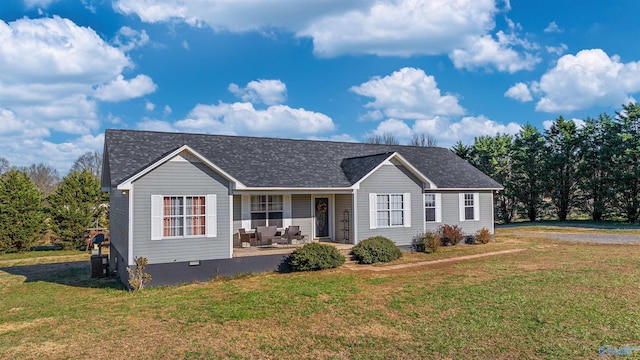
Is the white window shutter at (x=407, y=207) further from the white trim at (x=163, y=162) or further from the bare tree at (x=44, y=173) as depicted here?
the bare tree at (x=44, y=173)

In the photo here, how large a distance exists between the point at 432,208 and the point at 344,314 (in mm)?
12690

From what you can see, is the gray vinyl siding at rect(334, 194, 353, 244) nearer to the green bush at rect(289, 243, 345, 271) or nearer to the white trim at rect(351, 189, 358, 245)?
the white trim at rect(351, 189, 358, 245)

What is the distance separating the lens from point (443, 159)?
80.1 feet

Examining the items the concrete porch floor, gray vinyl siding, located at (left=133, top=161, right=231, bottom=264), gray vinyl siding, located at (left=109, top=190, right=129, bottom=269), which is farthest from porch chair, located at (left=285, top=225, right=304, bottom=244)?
gray vinyl siding, located at (left=109, top=190, right=129, bottom=269)

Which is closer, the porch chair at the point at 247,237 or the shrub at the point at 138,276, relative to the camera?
the shrub at the point at 138,276

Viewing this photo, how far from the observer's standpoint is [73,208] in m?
24.3

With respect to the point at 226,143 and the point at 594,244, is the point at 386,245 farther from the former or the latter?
the point at 594,244

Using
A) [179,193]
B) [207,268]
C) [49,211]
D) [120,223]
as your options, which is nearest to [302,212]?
[207,268]

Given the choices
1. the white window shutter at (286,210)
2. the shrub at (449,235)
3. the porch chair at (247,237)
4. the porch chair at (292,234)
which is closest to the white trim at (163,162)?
the porch chair at (247,237)

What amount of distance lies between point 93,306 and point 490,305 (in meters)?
10.1

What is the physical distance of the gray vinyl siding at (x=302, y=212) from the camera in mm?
18625

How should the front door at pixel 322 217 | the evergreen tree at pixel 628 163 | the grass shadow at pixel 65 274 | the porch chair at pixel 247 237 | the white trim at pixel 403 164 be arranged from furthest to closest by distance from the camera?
1. the evergreen tree at pixel 628 163
2. the front door at pixel 322 217
3. the white trim at pixel 403 164
4. the porch chair at pixel 247 237
5. the grass shadow at pixel 65 274

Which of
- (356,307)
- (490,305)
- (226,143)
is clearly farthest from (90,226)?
(490,305)

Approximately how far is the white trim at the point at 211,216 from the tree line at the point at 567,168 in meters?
31.2
